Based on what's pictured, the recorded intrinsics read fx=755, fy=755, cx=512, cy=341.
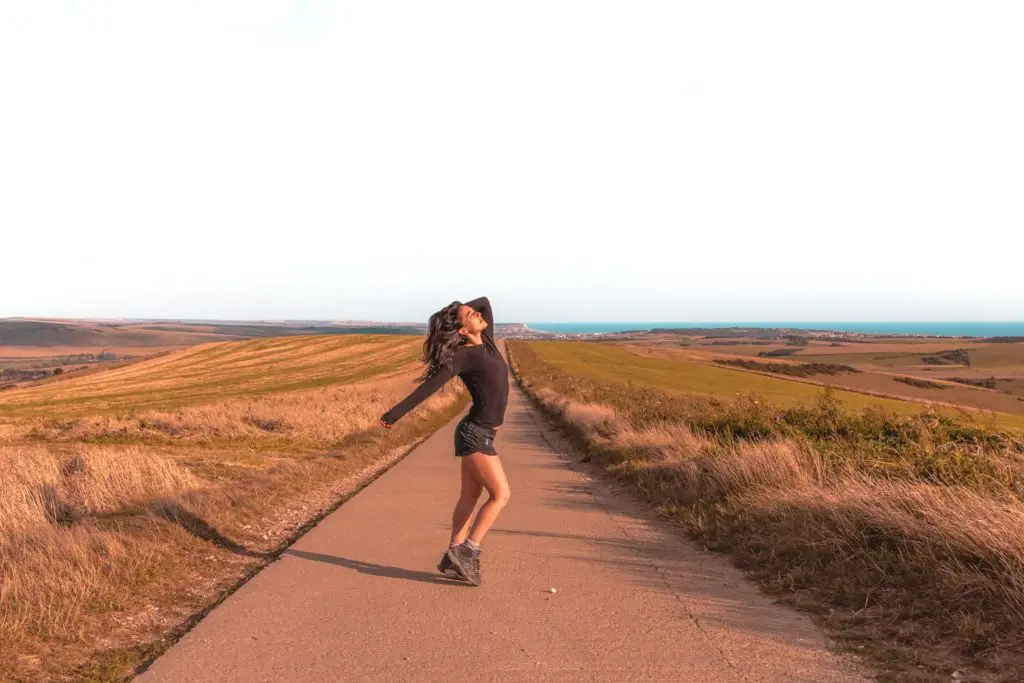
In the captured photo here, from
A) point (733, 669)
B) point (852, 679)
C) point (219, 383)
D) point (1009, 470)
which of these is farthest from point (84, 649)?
point (219, 383)

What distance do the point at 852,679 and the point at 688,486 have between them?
18.9ft

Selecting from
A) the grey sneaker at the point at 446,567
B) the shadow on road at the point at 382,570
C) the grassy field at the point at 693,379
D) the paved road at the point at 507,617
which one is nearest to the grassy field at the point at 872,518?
the paved road at the point at 507,617

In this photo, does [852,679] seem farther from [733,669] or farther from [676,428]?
[676,428]

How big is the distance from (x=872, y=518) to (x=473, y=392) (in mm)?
3783

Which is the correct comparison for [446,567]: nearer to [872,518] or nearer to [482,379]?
[482,379]

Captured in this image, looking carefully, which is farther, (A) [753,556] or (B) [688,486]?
(B) [688,486]

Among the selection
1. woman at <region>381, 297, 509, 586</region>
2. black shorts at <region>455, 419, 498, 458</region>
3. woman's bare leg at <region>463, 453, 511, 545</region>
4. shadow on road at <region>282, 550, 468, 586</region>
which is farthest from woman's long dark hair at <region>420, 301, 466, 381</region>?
shadow on road at <region>282, 550, 468, 586</region>

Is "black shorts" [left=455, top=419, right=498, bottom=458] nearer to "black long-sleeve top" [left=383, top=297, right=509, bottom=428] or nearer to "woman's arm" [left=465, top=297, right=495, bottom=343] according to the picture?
"black long-sleeve top" [left=383, top=297, right=509, bottom=428]

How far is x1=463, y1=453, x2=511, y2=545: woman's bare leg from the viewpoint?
5.91 metres

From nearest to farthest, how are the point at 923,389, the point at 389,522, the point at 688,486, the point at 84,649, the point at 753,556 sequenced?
the point at 84,649
the point at 753,556
the point at 389,522
the point at 688,486
the point at 923,389

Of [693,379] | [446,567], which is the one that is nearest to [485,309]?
[446,567]

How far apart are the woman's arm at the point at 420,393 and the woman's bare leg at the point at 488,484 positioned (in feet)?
2.26

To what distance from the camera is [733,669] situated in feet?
14.1

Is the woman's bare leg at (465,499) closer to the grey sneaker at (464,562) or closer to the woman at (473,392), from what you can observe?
the woman at (473,392)
